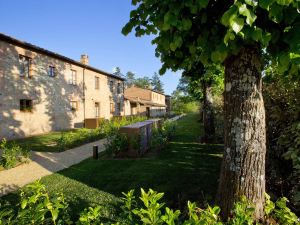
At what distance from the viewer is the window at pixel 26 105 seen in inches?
773

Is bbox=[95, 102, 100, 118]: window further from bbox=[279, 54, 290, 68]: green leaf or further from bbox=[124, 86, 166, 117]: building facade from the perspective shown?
bbox=[279, 54, 290, 68]: green leaf

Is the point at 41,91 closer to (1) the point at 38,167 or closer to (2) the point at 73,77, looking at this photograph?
(2) the point at 73,77

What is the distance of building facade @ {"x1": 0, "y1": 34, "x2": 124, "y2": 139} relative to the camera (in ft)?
59.0

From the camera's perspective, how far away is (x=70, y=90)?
25.8m

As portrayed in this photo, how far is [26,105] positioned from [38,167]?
11.5 meters

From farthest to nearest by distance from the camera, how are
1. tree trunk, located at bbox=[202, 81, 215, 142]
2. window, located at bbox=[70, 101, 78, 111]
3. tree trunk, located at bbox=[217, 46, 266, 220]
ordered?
window, located at bbox=[70, 101, 78, 111] → tree trunk, located at bbox=[202, 81, 215, 142] → tree trunk, located at bbox=[217, 46, 266, 220]

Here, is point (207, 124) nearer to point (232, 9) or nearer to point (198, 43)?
point (198, 43)

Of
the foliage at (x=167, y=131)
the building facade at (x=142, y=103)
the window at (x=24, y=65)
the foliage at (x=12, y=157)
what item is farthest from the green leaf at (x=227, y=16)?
the building facade at (x=142, y=103)

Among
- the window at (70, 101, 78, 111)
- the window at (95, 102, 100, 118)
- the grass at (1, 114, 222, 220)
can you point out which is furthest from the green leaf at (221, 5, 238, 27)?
the window at (95, 102, 100, 118)

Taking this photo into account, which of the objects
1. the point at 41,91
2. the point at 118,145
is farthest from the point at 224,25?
the point at 41,91

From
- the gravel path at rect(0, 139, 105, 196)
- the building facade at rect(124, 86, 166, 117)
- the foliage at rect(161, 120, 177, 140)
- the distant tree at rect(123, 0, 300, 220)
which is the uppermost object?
the building facade at rect(124, 86, 166, 117)

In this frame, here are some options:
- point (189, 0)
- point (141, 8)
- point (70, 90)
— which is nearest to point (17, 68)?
point (70, 90)

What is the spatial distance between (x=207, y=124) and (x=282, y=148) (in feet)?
29.5

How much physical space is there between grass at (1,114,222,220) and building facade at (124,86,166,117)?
102ft
